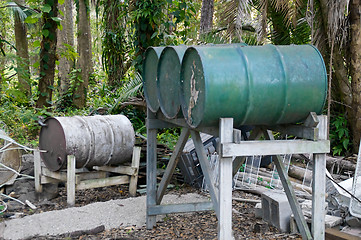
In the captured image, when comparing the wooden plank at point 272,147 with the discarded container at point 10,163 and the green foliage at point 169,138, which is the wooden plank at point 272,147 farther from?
the green foliage at point 169,138

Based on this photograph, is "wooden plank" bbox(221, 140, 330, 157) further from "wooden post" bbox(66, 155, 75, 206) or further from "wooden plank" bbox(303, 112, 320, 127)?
"wooden post" bbox(66, 155, 75, 206)

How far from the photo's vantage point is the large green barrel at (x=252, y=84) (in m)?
3.38

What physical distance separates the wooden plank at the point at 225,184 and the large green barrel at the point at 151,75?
147 centimetres

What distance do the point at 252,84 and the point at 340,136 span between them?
5.11 meters

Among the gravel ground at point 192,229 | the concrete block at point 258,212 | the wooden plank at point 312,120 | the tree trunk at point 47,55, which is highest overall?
the tree trunk at point 47,55

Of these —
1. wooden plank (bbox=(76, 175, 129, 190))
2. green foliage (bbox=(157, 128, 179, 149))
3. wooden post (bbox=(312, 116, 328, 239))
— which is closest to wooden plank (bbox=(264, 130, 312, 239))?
wooden post (bbox=(312, 116, 328, 239))

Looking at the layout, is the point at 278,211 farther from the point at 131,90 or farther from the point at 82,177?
the point at 131,90

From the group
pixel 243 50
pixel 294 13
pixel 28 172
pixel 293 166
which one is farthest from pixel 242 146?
pixel 294 13

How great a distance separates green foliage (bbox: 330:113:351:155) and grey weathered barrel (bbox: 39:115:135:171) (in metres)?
4.11

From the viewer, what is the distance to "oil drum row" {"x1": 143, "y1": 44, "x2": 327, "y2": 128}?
3.38 metres

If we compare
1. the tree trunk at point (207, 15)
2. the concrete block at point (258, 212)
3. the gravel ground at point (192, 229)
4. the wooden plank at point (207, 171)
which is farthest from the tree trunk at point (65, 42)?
the wooden plank at point (207, 171)

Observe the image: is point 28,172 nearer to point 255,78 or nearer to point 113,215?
point 113,215

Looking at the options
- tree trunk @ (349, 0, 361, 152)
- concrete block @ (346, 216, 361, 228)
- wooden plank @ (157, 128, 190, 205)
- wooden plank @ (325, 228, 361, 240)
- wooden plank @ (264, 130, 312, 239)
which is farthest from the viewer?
tree trunk @ (349, 0, 361, 152)

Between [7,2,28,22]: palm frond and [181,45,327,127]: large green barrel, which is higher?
[7,2,28,22]: palm frond
